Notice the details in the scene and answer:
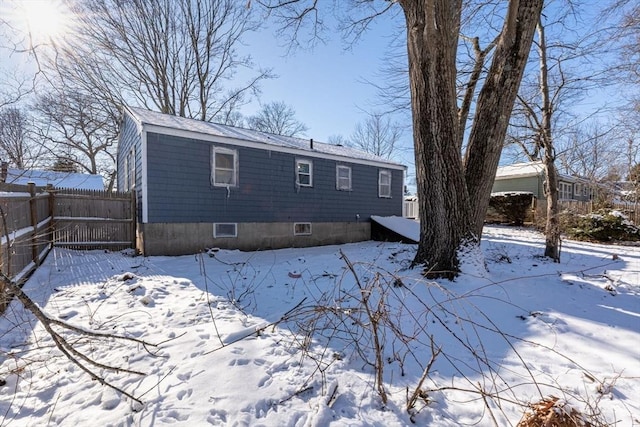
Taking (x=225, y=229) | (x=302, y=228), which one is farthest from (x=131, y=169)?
(x=302, y=228)

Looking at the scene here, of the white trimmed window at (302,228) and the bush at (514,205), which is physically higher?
the bush at (514,205)

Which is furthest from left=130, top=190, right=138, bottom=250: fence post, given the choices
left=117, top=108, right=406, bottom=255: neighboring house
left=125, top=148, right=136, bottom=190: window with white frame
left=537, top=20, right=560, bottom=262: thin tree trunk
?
left=537, top=20, right=560, bottom=262: thin tree trunk

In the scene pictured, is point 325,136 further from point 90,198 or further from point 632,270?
point 632,270

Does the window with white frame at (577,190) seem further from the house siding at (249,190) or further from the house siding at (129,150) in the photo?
the house siding at (129,150)

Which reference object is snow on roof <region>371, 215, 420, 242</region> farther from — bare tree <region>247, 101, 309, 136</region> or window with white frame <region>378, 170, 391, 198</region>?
bare tree <region>247, 101, 309, 136</region>

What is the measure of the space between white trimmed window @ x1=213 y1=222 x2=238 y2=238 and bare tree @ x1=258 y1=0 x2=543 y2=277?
18.9 ft

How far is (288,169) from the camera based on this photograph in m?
9.73

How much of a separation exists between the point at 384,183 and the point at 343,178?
224 centimetres

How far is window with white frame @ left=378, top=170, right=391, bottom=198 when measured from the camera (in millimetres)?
12227

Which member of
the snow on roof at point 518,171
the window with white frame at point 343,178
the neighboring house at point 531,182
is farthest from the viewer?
the snow on roof at point 518,171

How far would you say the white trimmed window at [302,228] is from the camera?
32.8ft

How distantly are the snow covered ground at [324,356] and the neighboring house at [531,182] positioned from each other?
1843 cm

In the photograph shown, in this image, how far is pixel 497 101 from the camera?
180 inches

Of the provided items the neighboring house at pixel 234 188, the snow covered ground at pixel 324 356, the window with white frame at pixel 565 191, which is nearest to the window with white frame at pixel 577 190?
the window with white frame at pixel 565 191
